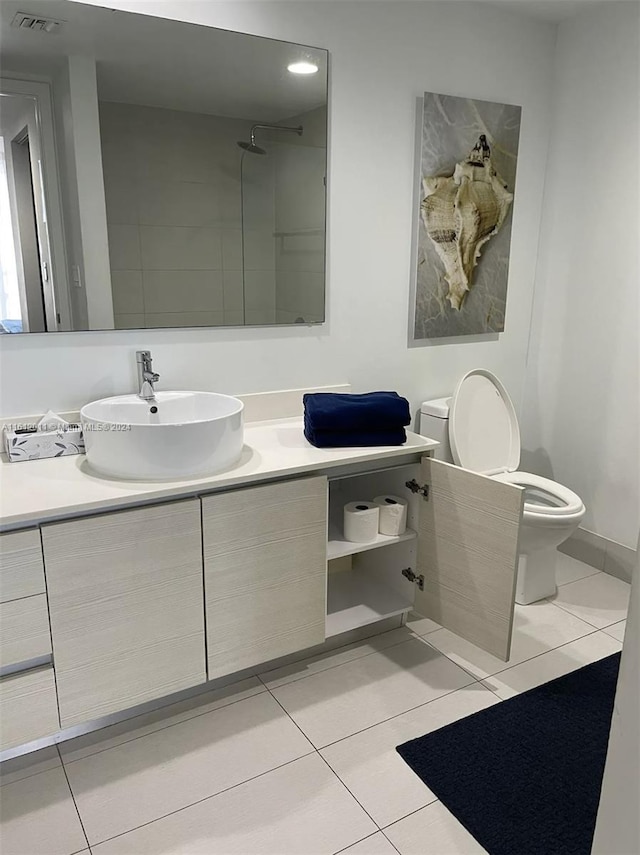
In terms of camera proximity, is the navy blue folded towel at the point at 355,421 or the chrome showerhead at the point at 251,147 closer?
the navy blue folded towel at the point at 355,421

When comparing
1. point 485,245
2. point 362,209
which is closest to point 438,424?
point 485,245

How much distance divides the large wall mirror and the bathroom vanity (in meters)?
0.49

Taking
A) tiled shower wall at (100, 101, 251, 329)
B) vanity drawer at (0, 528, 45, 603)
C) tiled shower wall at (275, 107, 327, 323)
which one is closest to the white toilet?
tiled shower wall at (275, 107, 327, 323)

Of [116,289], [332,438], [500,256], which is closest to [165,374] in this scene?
[116,289]

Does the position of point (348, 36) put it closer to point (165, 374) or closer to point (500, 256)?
point (500, 256)

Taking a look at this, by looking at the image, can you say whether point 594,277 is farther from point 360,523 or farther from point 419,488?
point 360,523

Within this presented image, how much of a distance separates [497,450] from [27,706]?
1.93 m

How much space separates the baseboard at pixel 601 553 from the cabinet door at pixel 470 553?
1.02 metres

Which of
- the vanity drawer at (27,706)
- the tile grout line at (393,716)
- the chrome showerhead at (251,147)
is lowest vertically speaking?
the tile grout line at (393,716)

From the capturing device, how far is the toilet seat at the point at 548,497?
2.40m

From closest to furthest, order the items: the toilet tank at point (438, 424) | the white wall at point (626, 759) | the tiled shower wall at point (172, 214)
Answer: the white wall at point (626, 759), the tiled shower wall at point (172, 214), the toilet tank at point (438, 424)

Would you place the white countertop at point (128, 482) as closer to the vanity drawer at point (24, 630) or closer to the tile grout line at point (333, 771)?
the vanity drawer at point (24, 630)

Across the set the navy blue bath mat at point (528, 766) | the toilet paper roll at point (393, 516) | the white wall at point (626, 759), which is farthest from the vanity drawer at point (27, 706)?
Answer: the white wall at point (626, 759)

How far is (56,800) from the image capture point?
5.49 ft
